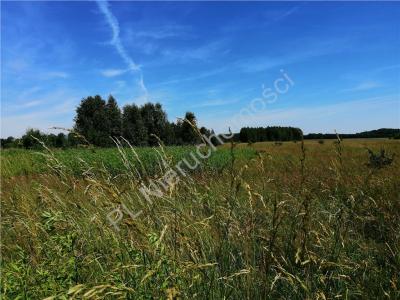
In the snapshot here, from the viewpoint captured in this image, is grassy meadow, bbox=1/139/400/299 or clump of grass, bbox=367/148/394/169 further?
clump of grass, bbox=367/148/394/169

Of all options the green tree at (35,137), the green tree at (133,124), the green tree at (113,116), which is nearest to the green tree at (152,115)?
the green tree at (133,124)

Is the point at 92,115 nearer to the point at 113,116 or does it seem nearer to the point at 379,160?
the point at 113,116

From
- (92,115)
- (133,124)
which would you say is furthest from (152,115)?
(92,115)

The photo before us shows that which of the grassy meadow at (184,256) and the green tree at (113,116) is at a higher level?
the green tree at (113,116)

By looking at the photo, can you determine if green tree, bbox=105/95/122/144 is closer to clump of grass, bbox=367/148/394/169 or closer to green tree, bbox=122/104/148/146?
green tree, bbox=122/104/148/146

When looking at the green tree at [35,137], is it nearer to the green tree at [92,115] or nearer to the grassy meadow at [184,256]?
the grassy meadow at [184,256]

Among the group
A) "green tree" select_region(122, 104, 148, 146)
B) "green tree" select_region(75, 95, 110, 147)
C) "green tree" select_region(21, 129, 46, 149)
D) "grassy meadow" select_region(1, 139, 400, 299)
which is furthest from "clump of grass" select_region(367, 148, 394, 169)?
"green tree" select_region(75, 95, 110, 147)

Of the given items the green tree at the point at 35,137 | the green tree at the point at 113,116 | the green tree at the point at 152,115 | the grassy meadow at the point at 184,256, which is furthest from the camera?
the green tree at the point at 152,115

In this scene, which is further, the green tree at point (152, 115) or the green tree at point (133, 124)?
the green tree at point (152, 115)

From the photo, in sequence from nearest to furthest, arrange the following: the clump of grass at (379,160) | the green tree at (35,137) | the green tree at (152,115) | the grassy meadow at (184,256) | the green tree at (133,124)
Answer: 1. the grassy meadow at (184,256)
2. the green tree at (35,137)
3. the clump of grass at (379,160)
4. the green tree at (133,124)
5. the green tree at (152,115)

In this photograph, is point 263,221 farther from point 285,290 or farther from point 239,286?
point 239,286

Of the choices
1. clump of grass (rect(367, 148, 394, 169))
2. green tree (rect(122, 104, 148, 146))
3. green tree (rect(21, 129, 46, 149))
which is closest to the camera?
green tree (rect(21, 129, 46, 149))

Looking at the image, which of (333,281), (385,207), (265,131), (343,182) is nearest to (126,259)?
(333,281)

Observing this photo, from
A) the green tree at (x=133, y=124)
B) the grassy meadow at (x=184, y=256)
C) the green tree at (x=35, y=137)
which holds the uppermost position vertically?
the green tree at (x=133, y=124)
